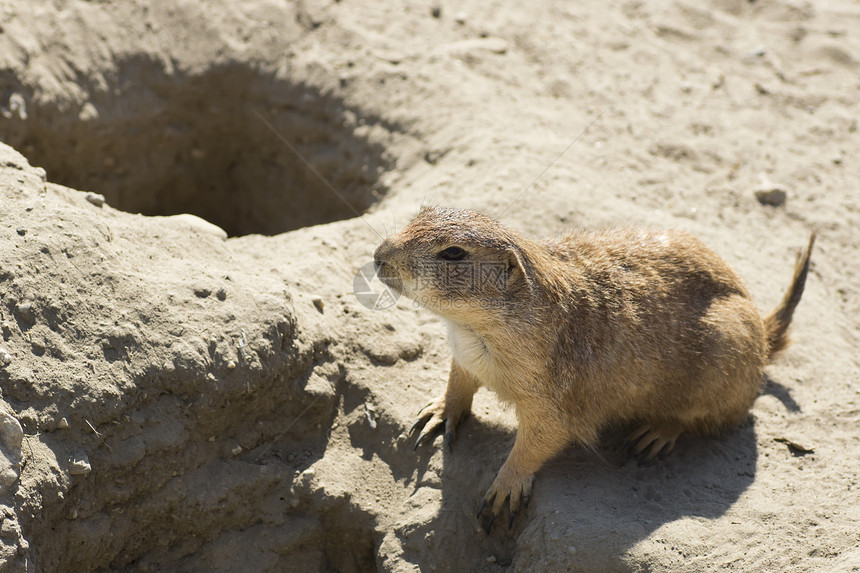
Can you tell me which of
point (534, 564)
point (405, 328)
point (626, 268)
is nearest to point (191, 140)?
point (405, 328)

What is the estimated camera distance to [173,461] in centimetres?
420

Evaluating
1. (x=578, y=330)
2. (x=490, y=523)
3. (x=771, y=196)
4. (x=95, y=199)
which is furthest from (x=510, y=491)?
(x=771, y=196)

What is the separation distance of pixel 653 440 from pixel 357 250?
2335 mm

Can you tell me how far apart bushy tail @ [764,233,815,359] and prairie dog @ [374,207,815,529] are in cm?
34

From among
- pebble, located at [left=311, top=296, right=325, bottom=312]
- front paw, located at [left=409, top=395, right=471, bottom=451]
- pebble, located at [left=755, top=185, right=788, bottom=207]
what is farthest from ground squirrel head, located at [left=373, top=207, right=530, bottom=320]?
pebble, located at [left=755, top=185, right=788, bottom=207]

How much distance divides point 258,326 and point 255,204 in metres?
3.69

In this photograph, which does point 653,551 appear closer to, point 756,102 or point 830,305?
point 830,305

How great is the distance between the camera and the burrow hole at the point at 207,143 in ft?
21.6

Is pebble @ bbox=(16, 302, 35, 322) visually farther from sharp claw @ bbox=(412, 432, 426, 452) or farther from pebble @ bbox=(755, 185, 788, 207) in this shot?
pebble @ bbox=(755, 185, 788, 207)

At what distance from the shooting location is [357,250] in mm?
5613

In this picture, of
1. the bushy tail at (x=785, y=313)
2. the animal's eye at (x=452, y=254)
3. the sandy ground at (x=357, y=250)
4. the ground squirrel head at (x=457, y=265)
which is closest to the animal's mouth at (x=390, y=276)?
the ground squirrel head at (x=457, y=265)

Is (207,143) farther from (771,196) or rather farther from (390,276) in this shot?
(771,196)

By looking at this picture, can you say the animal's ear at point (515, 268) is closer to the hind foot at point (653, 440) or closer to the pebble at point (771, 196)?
the hind foot at point (653, 440)

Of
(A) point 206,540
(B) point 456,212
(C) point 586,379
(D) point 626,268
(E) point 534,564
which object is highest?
(B) point 456,212
